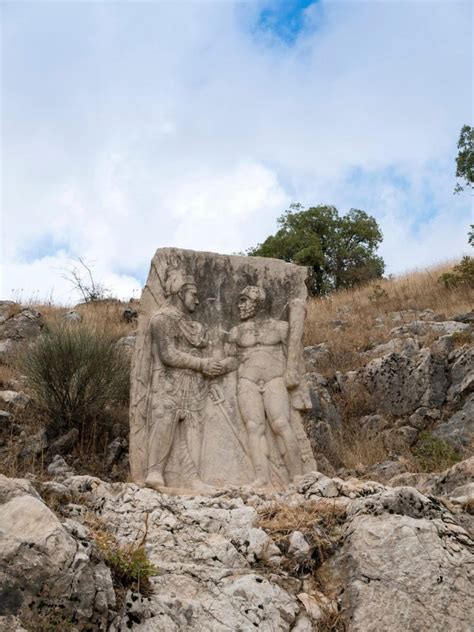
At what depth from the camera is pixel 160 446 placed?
8492 mm

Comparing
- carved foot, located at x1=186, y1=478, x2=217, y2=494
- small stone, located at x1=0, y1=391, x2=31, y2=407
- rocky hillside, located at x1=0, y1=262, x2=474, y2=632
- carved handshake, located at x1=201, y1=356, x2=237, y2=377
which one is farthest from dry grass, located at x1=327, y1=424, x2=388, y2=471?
small stone, located at x1=0, y1=391, x2=31, y2=407

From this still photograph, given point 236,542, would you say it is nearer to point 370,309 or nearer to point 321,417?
point 321,417

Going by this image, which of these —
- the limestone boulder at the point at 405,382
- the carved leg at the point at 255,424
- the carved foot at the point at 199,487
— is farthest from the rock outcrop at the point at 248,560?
the limestone boulder at the point at 405,382

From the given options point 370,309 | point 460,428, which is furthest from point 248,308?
point 370,309

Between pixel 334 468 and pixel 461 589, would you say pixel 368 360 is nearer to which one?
pixel 334 468

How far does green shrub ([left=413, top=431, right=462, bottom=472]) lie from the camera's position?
34.4ft

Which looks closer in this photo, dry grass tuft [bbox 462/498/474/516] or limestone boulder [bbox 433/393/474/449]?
dry grass tuft [bbox 462/498/474/516]

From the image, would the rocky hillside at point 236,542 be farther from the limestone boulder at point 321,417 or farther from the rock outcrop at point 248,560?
the limestone boulder at point 321,417

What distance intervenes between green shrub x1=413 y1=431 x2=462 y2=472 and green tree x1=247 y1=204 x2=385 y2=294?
12.9 m

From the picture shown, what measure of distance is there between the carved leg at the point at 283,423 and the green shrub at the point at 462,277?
10.6 meters

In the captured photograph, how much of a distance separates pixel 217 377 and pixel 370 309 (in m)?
9.71

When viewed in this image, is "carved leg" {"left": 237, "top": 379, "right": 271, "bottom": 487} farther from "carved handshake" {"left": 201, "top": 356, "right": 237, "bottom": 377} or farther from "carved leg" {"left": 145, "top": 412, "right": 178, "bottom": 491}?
"carved leg" {"left": 145, "top": 412, "right": 178, "bottom": 491}

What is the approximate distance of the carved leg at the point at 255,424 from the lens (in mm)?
8586

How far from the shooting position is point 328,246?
25.6m
